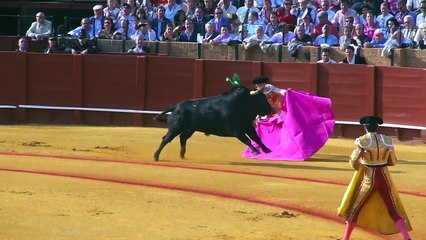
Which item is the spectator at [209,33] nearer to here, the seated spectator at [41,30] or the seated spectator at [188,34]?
the seated spectator at [188,34]

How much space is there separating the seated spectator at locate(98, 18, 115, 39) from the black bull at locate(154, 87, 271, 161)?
5.31 metres

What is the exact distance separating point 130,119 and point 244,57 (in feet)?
7.25

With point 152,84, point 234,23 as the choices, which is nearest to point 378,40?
point 234,23

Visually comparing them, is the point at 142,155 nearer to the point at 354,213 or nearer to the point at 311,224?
the point at 311,224

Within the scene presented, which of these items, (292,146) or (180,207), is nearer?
(180,207)

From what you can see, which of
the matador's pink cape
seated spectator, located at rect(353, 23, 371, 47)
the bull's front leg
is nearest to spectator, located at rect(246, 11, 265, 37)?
seated spectator, located at rect(353, 23, 371, 47)

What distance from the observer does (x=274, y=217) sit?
1020 centimetres

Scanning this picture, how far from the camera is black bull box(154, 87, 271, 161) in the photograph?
1442 centimetres

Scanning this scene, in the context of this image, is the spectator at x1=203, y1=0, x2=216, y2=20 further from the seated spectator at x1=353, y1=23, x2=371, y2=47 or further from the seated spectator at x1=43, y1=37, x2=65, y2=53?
the seated spectator at x1=353, y1=23, x2=371, y2=47

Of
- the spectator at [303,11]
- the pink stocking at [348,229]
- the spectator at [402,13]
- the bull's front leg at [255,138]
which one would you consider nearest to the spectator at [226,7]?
the spectator at [303,11]

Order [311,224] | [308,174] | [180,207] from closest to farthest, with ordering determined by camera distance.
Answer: [311,224], [180,207], [308,174]

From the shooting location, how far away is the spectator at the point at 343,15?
17312 mm

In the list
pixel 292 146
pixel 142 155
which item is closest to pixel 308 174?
pixel 292 146

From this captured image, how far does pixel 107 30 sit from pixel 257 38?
284 centimetres
